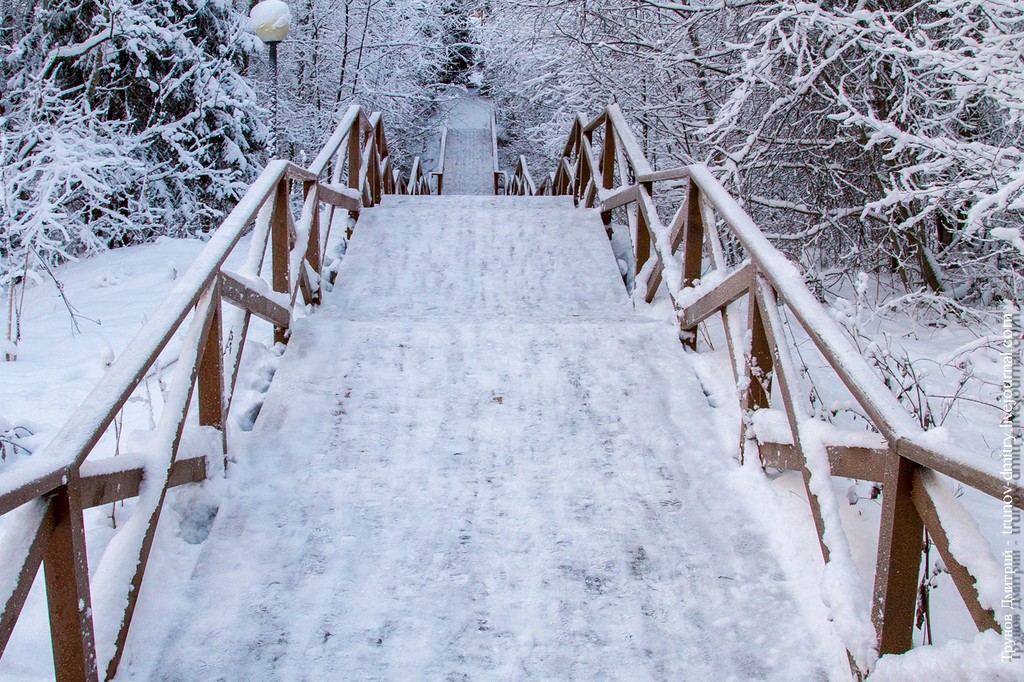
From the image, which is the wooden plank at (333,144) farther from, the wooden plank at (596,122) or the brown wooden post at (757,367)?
the brown wooden post at (757,367)

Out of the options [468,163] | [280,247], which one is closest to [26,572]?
[280,247]

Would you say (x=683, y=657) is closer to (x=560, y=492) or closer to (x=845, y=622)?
(x=845, y=622)

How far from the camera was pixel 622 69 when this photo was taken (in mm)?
11094

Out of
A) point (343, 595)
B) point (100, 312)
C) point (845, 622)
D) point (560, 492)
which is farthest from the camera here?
point (100, 312)

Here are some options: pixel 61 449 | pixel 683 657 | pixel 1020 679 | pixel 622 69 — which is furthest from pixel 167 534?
pixel 622 69

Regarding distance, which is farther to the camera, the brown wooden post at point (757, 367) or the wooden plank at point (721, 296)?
the wooden plank at point (721, 296)

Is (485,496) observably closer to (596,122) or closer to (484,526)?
(484,526)

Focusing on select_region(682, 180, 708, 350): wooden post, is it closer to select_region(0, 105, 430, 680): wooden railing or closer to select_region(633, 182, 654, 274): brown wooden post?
select_region(633, 182, 654, 274): brown wooden post

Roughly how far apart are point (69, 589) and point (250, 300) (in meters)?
1.97

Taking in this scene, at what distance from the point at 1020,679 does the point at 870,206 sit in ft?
11.3

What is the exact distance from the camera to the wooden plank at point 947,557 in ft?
6.60

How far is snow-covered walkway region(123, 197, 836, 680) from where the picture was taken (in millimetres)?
2740

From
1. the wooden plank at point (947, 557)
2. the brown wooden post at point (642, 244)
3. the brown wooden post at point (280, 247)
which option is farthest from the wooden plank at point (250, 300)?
the wooden plank at point (947, 557)

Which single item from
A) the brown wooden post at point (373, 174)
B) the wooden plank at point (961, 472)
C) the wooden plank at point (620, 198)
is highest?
the wooden plank at point (961, 472)
